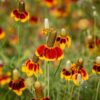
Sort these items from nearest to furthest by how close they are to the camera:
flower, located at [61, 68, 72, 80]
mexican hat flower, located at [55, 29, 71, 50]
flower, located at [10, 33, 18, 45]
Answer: flower, located at [61, 68, 72, 80] < mexican hat flower, located at [55, 29, 71, 50] < flower, located at [10, 33, 18, 45]

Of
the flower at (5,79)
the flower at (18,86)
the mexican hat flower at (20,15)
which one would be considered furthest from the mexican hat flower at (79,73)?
the flower at (5,79)

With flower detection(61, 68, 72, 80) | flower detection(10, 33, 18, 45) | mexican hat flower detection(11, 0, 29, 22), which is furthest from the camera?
flower detection(10, 33, 18, 45)

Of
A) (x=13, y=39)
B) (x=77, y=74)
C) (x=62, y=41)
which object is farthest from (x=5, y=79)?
(x=13, y=39)

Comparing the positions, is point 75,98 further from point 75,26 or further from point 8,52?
point 75,26

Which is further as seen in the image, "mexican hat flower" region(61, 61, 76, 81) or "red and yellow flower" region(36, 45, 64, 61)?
"mexican hat flower" region(61, 61, 76, 81)

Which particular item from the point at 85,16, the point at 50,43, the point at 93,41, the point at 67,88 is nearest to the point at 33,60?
the point at 50,43

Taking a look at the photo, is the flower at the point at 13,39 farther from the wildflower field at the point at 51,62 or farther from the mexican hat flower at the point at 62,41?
the mexican hat flower at the point at 62,41

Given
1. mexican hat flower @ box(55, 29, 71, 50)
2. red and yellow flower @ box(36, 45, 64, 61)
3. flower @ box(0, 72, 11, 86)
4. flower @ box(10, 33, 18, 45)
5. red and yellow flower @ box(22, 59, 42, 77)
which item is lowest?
flower @ box(0, 72, 11, 86)

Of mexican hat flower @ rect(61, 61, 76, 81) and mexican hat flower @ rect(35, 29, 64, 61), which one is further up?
mexican hat flower @ rect(35, 29, 64, 61)

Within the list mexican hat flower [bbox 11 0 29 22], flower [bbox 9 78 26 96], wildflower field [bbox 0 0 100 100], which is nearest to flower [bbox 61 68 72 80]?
wildflower field [bbox 0 0 100 100]

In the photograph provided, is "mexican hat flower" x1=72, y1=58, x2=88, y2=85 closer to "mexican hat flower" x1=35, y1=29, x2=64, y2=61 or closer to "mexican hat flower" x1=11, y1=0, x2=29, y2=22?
"mexican hat flower" x1=35, y1=29, x2=64, y2=61
